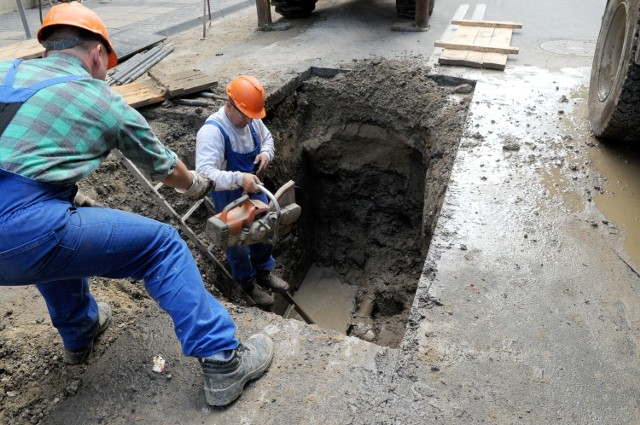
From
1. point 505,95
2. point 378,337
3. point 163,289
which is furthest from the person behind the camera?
point 505,95

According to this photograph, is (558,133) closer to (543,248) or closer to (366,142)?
(543,248)

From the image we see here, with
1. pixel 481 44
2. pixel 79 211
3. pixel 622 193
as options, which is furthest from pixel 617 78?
pixel 79 211

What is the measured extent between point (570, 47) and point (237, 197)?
19.0 feet

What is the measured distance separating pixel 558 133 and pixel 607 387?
2.83 m

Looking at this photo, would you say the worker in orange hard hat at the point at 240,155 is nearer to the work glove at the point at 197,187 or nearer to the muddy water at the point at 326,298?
the work glove at the point at 197,187

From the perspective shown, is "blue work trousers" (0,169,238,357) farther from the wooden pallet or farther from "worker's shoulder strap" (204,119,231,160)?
the wooden pallet

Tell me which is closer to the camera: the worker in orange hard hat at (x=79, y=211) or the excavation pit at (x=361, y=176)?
the worker in orange hard hat at (x=79, y=211)

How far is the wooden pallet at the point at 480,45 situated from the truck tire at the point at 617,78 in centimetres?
144

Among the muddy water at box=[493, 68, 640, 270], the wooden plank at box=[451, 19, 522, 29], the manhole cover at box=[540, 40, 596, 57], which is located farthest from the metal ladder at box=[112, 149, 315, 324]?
the wooden plank at box=[451, 19, 522, 29]

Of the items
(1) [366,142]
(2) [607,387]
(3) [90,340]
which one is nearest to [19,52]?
(1) [366,142]

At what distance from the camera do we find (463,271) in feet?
9.28

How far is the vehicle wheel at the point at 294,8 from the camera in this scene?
860 cm

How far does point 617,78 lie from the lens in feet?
12.4

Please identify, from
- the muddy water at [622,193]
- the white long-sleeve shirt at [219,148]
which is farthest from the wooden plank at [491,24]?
the white long-sleeve shirt at [219,148]
